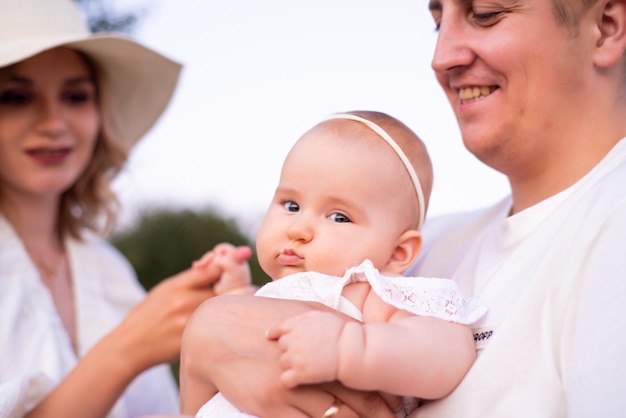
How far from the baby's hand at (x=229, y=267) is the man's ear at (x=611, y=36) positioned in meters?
1.61

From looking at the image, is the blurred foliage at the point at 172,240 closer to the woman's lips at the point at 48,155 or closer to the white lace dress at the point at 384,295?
the woman's lips at the point at 48,155

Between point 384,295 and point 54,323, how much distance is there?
2.22 m

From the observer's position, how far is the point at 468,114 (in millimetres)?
2576

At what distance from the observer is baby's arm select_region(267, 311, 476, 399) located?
1.88 meters

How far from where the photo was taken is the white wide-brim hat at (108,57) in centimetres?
378

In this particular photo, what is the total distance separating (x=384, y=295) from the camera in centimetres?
214

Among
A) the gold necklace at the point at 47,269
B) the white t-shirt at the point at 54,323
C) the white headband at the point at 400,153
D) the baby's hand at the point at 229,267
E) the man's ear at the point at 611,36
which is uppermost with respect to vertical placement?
the man's ear at the point at 611,36

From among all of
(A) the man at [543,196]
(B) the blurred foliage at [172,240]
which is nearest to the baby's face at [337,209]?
(A) the man at [543,196]

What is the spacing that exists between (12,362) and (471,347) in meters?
2.23

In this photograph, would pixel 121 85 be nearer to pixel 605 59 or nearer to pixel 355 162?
pixel 355 162

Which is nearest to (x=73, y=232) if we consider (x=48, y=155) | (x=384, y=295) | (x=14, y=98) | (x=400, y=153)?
(x=48, y=155)

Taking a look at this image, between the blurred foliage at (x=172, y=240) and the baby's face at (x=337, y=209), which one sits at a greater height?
the baby's face at (x=337, y=209)

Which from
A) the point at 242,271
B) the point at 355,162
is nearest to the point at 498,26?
the point at 355,162

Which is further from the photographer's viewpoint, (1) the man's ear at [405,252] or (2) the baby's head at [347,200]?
(1) the man's ear at [405,252]
